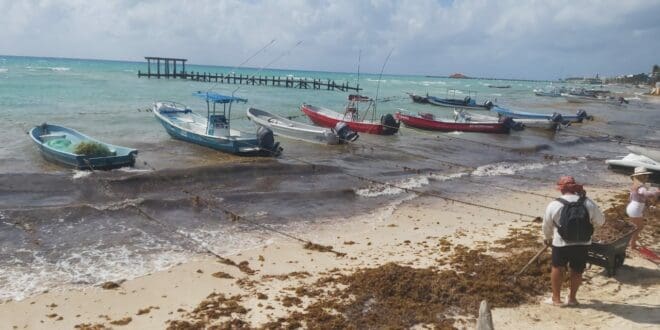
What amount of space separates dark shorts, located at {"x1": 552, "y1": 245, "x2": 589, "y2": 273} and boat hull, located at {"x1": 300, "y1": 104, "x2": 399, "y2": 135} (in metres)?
20.2

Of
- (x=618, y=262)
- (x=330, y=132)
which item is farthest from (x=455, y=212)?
(x=330, y=132)

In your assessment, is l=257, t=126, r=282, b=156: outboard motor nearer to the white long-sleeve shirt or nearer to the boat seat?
the boat seat

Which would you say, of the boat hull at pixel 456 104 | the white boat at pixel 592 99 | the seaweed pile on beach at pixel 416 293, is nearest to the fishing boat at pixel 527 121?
the boat hull at pixel 456 104

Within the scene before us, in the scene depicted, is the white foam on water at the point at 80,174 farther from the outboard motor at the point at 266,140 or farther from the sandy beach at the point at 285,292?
the sandy beach at the point at 285,292

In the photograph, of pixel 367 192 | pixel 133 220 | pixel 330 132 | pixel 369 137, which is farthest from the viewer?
pixel 369 137

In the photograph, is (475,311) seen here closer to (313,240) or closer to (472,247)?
(472,247)

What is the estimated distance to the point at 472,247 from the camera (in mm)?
8617

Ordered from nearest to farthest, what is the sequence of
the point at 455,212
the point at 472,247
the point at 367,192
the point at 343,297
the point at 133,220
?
the point at 343,297 → the point at 472,247 → the point at 133,220 → the point at 455,212 → the point at 367,192

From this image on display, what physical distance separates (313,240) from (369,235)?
1.10m

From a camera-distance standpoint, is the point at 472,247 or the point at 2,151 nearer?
the point at 472,247

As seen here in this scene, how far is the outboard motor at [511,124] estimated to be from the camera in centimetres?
2924

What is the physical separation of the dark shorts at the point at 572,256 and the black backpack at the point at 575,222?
139mm

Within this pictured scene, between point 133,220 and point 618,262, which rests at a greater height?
point 618,262

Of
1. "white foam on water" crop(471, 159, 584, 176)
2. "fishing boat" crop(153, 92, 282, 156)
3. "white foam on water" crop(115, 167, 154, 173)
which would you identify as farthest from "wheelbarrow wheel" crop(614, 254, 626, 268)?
"fishing boat" crop(153, 92, 282, 156)
